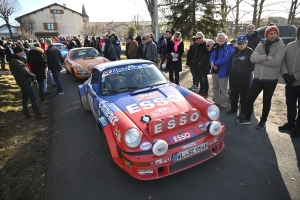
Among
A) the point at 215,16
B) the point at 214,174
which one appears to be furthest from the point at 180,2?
the point at 214,174

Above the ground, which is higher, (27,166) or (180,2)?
(180,2)

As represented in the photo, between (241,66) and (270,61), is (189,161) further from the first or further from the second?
(241,66)

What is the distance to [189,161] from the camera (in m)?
2.91

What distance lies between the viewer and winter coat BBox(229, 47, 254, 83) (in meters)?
4.46

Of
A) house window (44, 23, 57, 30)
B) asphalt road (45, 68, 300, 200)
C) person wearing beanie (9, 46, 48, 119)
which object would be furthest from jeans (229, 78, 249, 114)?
house window (44, 23, 57, 30)

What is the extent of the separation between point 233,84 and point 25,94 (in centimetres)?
544

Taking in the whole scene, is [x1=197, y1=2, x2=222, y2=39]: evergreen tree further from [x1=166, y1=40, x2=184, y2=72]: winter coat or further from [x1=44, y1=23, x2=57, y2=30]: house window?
[x1=44, y1=23, x2=57, y2=30]: house window

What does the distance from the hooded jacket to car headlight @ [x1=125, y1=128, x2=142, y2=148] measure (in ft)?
9.92

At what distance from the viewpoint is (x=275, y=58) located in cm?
374

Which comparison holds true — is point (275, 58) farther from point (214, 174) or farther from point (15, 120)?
point (15, 120)

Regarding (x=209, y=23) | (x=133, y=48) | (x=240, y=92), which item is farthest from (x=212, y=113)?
(x=209, y=23)

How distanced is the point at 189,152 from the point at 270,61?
2.41 meters

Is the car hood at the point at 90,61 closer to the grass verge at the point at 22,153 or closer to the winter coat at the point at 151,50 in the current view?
the winter coat at the point at 151,50

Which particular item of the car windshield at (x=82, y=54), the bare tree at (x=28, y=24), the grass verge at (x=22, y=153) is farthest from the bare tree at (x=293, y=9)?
the bare tree at (x=28, y=24)
